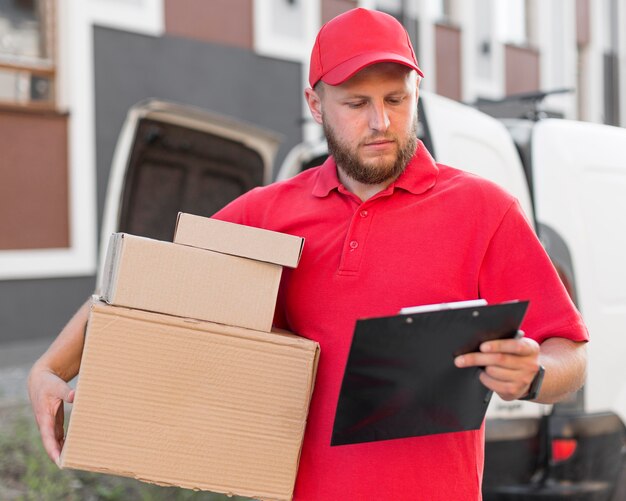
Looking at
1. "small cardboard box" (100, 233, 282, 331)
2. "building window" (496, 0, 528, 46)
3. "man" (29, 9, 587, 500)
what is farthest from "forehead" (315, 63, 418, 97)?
"building window" (496, 0, 528, 46)

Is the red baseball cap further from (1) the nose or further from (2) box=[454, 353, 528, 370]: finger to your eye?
(2) box=[454, 353, 528, 370]: finger

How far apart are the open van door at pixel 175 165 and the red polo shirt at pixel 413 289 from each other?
2.06 m

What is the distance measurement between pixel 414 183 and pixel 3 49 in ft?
25.0

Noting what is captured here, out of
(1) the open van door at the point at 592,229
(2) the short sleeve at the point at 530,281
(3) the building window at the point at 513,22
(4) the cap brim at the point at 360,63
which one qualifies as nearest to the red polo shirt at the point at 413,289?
(2) the short sleeve at the point at 530,281

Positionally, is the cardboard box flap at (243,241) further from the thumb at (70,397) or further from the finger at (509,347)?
the finger at (509,347)

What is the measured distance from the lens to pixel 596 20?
17.5m

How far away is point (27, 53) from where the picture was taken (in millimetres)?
8820

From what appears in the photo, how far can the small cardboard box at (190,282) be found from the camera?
69.0 inches

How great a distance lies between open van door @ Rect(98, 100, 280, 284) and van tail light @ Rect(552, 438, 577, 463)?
1.81m

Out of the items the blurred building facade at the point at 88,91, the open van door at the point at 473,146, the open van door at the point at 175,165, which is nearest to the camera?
the open van door at the point at 473,146

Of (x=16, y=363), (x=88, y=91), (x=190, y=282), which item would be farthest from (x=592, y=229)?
(x=88, y=91)

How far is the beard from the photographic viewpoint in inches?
74.0

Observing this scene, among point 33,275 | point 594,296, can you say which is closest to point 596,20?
point 33,275

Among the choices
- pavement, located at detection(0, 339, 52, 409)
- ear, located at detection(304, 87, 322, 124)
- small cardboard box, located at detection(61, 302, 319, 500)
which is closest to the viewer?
small cardboard box, located at detection(61, 302, 319, 500)
